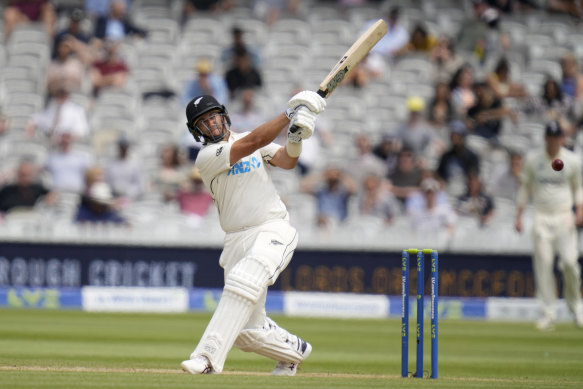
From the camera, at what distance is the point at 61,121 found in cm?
1307

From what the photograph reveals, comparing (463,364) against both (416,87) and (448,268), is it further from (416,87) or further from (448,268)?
(416,87)

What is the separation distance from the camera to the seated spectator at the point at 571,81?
13.9 metres

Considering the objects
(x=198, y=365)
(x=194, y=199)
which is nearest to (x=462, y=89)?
(x=194, y=199)

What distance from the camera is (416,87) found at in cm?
1441

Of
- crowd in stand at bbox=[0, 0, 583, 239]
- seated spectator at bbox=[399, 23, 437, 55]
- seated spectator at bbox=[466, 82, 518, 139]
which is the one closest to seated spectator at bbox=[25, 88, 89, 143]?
crowd in stand at bbox=[0, 0, 583, 239]

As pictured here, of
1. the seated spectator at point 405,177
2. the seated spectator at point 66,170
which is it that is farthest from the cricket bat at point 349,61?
the seated spectator at point 66,170

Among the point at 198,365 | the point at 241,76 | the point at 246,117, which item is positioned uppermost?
the point at 241,76

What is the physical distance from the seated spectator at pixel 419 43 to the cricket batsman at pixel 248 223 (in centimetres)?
924

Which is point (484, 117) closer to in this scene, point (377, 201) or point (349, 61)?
point (377, 201)

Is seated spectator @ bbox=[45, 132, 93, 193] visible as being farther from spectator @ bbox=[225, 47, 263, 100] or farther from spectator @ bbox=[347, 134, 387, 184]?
spectator @ bbox=[347, 134, 387, 184]

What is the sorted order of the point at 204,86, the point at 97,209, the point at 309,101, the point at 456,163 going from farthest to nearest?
1. the point at 204,86
2. the point at 456,163
3. the point at 97,209
4. the point at 309,101

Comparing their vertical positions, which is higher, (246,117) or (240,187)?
(246,117)

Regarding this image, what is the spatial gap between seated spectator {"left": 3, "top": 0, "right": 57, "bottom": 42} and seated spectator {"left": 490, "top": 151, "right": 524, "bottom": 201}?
647cm

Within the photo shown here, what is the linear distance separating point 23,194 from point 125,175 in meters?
1.18
